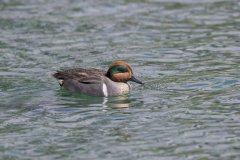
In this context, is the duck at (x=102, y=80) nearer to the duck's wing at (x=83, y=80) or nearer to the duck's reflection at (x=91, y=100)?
the duck's wing at (x=83, y=80)

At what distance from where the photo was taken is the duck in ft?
51.5

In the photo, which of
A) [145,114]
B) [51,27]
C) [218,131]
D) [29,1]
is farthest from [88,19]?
[218,131]

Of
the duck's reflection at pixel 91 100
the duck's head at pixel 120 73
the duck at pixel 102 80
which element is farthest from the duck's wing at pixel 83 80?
the duck's head at pixel 120 73

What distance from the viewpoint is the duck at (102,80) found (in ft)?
51.5

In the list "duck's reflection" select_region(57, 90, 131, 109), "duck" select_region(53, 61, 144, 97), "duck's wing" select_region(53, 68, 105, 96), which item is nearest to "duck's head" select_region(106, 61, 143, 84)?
"duck" select_region(53, 61, 144, 97)

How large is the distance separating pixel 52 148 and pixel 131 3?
1186cm

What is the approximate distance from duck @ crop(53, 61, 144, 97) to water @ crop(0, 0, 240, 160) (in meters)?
0.15

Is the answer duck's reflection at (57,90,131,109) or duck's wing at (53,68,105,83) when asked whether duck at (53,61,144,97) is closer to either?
duck's wing at (53,68,105,83)

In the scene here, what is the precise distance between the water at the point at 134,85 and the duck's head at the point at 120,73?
A: 1.03 ft

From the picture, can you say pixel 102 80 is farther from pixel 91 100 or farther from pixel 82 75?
pixel 91 100

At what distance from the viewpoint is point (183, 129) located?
42.3 feet

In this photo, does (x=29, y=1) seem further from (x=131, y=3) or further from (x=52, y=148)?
(x=52, y=148)

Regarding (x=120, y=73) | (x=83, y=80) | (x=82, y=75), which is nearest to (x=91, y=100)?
(x=83, y=80)

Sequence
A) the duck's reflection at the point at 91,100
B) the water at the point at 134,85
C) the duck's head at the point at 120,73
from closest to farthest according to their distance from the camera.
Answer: the water at the point at 134,85, the duck's reflection at the point at 91,100, the duck's head at the point at 120,73
